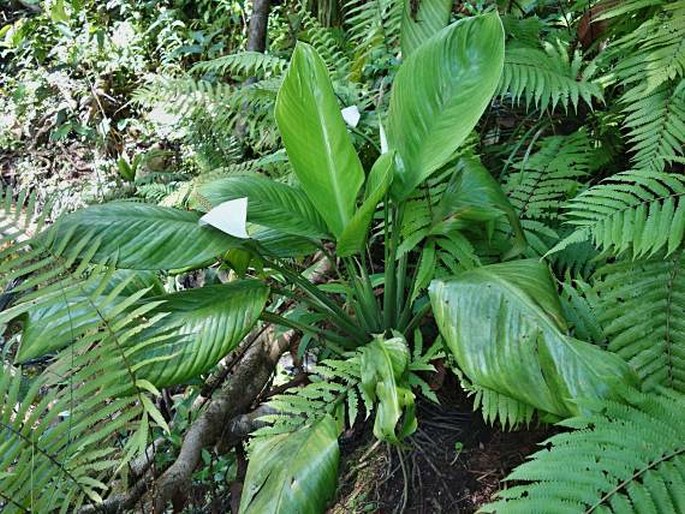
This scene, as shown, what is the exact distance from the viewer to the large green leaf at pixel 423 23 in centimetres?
190

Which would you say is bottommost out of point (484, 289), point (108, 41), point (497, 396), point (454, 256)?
point (497, 396)

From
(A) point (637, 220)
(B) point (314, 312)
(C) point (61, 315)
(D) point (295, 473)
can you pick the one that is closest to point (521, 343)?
(A) point (637, 220)

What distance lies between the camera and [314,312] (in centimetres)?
171

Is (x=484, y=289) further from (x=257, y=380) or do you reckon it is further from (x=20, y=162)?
(x=20, y=162)

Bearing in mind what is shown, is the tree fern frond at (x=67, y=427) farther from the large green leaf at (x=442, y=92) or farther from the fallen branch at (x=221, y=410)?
the large green leaf at (x=442, y=92)

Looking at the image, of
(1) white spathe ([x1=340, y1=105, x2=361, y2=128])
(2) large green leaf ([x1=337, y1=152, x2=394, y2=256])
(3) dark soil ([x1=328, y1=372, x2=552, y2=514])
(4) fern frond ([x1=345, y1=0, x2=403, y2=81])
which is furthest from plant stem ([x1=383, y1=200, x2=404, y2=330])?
(4) fern frond ([x1=345, y1=0, x2=403, y2=81])

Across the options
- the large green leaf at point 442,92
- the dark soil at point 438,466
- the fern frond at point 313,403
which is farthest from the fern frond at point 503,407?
the large green leaf at point 442,92

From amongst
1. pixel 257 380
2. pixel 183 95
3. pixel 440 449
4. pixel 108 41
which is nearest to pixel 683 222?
pixel 440 449

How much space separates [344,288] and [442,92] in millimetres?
576

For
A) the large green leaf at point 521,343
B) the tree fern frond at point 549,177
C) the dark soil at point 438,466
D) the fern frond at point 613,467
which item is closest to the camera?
the fern frond at point 613,467

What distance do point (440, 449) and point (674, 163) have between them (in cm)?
101

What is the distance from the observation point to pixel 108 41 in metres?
4.52

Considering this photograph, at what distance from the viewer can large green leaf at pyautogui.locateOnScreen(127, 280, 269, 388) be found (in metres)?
1.22

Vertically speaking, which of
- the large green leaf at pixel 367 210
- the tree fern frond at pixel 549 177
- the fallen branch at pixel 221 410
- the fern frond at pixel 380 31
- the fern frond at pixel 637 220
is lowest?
the fallen branch at pixel 221 410
